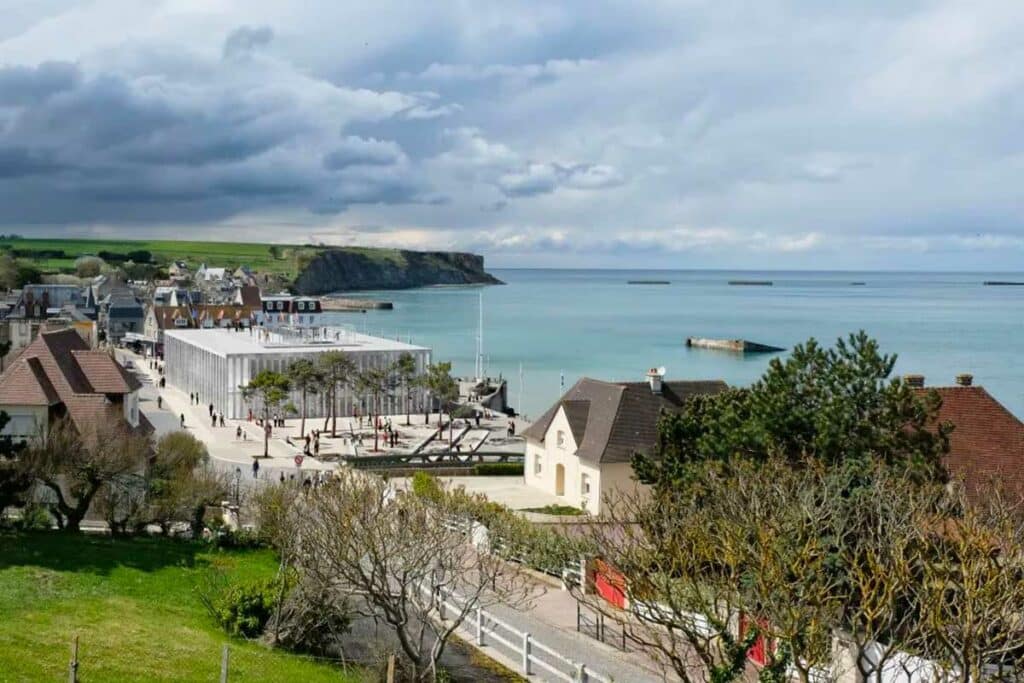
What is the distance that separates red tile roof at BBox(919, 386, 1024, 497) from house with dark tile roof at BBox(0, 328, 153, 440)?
2343cm

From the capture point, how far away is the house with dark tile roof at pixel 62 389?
29.5 m

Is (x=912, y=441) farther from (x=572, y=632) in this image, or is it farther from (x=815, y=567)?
(x=815, y=567)

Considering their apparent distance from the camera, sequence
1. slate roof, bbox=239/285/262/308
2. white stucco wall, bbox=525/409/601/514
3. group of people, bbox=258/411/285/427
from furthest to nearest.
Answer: slate roof, bbox=239/285/262/308 < group of people, bbox=258/411/285/427 < white stucco wall, bbox=525/409/601/514

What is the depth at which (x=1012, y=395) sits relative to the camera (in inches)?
3091

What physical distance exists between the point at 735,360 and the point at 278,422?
69636mm

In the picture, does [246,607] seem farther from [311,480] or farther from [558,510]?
[558,510]

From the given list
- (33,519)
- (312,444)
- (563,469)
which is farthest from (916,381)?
(312,444)

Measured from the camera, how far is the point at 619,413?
3547cm

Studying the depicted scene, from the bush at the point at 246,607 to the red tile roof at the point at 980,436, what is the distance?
55.2ft

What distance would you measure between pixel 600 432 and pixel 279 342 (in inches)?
1486

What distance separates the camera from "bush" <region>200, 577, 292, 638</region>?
18.7 m

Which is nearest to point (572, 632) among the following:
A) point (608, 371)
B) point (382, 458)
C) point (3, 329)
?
point (382, 458)

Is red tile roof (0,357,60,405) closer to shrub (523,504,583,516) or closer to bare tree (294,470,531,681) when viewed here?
bare tree (294,470,531,681)

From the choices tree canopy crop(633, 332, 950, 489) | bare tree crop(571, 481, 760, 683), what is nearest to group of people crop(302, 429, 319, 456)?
tree canopy crop(633, 332, 950, 489)
